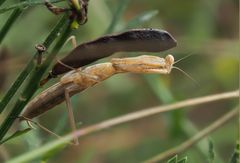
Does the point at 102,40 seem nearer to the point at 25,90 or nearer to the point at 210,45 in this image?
the point at 25,90

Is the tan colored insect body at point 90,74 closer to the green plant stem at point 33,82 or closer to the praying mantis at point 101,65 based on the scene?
the praying mantis at point 101,65

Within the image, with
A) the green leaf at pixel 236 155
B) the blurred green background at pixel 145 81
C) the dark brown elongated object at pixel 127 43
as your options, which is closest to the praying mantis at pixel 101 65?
the dark brown elongated object at pixel 127 43

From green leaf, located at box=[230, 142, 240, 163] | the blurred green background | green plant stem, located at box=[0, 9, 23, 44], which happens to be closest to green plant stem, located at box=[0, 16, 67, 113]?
green plant stem, located at box=[0, 9, 23, 44]

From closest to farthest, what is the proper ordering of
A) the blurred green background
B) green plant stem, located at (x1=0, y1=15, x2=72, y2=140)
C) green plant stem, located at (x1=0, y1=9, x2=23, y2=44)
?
green plant stem, located at (x1=0, y1=15, x2=72, y2=140)
green plant stem, located at (x1=0, y1=9, x2=23, y2=44)
the blurred green background

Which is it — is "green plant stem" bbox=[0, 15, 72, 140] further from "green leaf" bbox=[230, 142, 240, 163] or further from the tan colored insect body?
"green leaf" bbox=[230, 142, 240, 163]

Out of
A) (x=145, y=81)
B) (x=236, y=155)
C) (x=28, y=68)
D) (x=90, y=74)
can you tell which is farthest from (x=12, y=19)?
(x=145, y=81)
